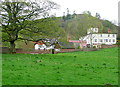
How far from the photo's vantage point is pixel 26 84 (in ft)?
33.6

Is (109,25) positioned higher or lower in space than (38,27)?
higher

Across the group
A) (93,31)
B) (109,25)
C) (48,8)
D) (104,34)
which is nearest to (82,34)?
(93,31)

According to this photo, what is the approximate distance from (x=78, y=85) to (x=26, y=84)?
8.00 feet

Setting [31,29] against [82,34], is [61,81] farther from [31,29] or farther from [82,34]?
[82,34]

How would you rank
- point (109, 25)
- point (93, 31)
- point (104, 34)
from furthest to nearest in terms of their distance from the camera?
point (109, 25) → point (104, 34) → point (93, 31)

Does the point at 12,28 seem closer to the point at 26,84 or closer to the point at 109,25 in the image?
the point at 26,84

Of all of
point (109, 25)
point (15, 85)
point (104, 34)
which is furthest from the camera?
point (109, 25)

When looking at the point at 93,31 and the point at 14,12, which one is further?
the point at 93,31

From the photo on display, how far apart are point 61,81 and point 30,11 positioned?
21875 mm

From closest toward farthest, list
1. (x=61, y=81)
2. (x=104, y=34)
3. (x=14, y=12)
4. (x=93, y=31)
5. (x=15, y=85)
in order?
(x=15, y=85) < (x=61, y=81) < (x=14, y=12) < (x=93, y=31) < (x=104, y=34)

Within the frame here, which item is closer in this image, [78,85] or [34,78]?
[78,85]

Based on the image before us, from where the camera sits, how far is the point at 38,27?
1261 inches

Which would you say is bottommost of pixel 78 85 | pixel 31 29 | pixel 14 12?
pixel 78 85

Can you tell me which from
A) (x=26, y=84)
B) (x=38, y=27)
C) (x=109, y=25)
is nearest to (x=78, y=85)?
(x=26, y=84)
